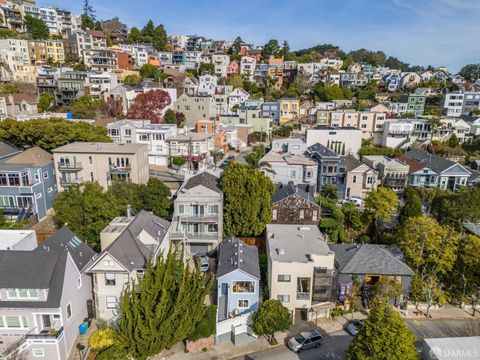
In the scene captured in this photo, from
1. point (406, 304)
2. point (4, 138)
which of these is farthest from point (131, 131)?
point (406, 304)

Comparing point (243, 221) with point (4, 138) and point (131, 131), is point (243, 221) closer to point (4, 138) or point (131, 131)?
point (131, 131)

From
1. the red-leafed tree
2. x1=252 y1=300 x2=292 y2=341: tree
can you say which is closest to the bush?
x1=252 y1=300 x2=292 y2=341: tree

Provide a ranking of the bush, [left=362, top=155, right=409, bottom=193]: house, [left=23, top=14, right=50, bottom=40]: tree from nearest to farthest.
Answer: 1. the bush
2. [left=362, top=155, right=409, bottom=193]: house
3. [left=23, top=14, right=50, bottom=40]: tree

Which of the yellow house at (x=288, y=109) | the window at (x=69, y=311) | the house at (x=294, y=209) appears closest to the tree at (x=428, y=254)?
the house at (x=294, y=209)

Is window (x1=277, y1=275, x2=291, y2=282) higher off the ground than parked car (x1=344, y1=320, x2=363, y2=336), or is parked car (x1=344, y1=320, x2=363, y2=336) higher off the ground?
window (x1=277, y1=275, x2=291, y2=282)

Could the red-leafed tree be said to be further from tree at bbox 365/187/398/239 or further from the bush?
the bush
